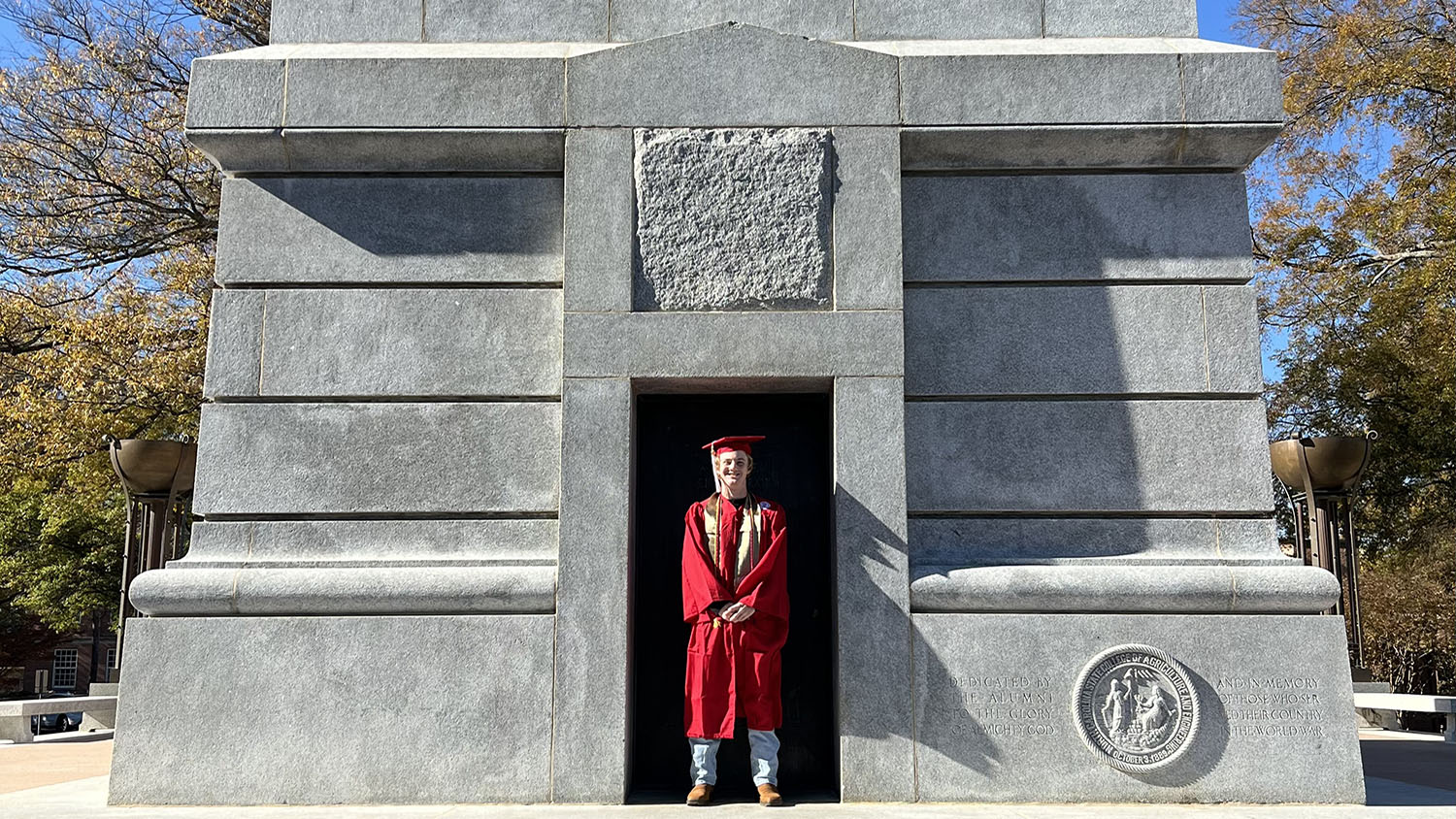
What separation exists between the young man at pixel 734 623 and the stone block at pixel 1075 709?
953 millimetres

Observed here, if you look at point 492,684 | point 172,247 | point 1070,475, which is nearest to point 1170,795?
point 1070,475

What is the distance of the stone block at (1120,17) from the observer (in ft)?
29.5

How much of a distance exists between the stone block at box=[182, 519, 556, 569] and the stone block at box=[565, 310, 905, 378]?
117cm

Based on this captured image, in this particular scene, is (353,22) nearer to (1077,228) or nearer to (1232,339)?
(1077,228)

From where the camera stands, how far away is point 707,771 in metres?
7.46

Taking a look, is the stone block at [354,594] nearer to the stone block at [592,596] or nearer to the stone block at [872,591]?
the stone block at [592,596]

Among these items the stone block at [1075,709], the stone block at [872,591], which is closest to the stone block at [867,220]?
the stone block at [872,591]

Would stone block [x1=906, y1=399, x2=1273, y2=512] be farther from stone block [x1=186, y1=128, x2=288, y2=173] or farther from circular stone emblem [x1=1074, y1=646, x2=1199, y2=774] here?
stone block [x1=186, y1=128, x2=288, y2=173]

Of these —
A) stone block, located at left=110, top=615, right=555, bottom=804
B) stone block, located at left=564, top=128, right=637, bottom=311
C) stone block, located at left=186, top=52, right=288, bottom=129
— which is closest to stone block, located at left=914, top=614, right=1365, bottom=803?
stone block, located at left=110, top=615, right=555, bottom=804

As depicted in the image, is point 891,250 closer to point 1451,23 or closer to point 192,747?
point 192,747

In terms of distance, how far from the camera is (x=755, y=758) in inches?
297

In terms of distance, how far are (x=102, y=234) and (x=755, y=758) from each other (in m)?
19.6

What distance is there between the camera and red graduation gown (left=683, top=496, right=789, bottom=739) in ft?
24.4

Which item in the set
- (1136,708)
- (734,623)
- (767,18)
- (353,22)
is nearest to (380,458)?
(734,623)
